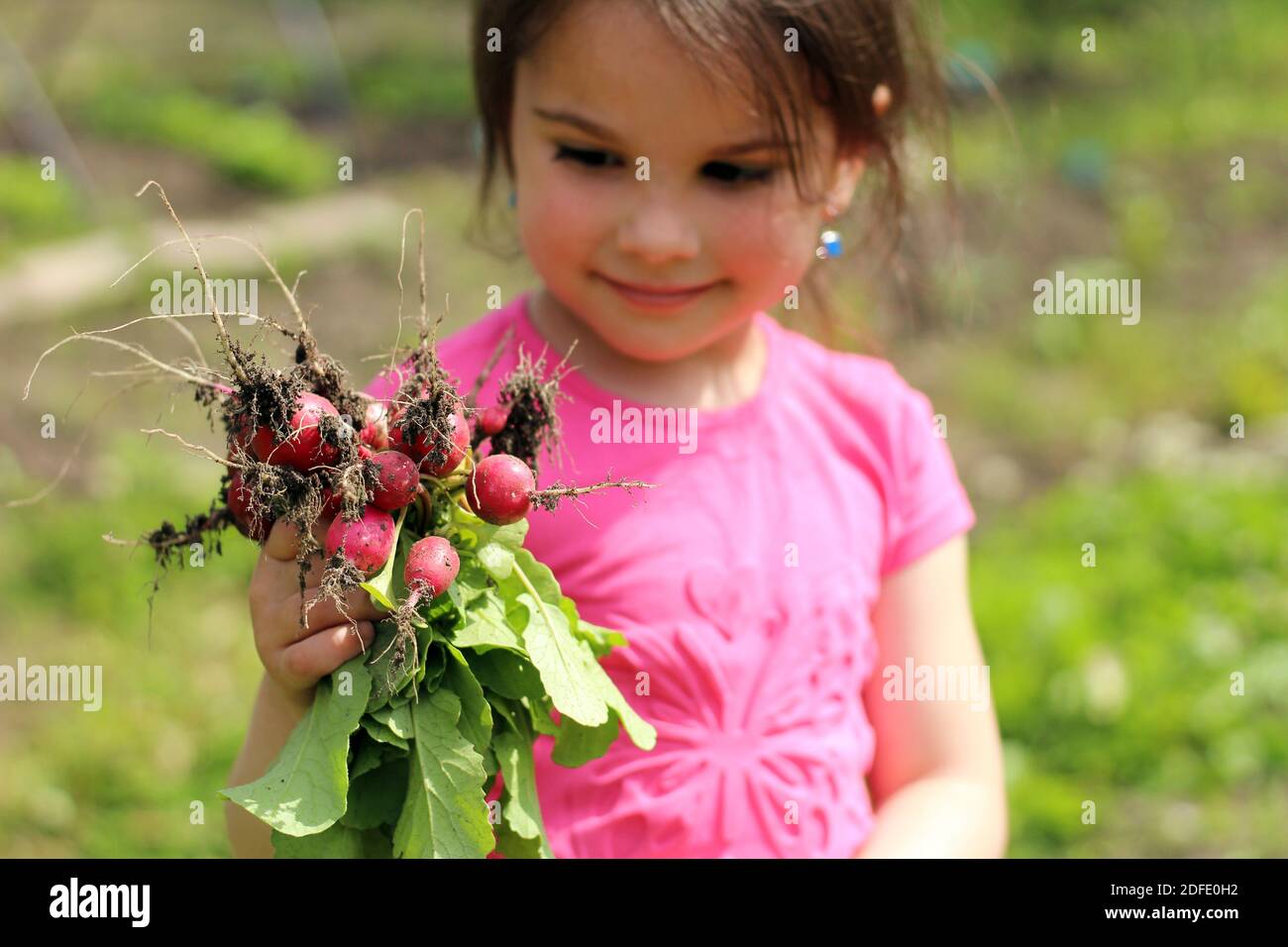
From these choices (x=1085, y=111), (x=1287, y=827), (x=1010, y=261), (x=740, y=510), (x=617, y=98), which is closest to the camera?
(x=617, y=98)

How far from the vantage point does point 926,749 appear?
2221 mm

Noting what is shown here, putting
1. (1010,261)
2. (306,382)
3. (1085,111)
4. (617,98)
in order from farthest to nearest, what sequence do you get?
1. (1085,111)
2. (1010,261)
3. (617,98)
4. (306,382)

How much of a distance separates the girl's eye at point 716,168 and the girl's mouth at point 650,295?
150mm

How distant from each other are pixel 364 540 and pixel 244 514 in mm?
203

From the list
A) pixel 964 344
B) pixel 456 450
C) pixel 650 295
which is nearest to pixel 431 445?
pixel 456 450

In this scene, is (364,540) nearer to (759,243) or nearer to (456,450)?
(456,450)

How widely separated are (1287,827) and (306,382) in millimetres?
2801

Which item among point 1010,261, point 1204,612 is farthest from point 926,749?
point 1010,261

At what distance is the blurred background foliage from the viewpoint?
3605mm

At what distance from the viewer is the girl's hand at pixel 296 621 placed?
1.63 meters

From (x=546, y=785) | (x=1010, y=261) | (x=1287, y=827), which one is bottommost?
(x=1287, y=827)

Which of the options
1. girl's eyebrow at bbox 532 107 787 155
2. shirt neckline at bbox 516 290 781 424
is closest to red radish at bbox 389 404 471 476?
shirt neckline at bbox 516 290 781 424

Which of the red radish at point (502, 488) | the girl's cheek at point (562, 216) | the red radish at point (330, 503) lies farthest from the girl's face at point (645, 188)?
the red radish at point (330, 503)

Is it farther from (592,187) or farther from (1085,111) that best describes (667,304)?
(1085,111)
